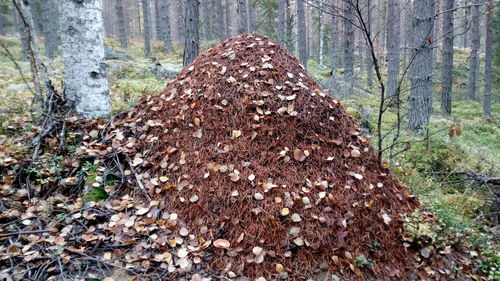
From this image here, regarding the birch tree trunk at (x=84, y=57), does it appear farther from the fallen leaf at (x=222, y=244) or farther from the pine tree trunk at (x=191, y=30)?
the fallen leaf at (x=222, y=244)

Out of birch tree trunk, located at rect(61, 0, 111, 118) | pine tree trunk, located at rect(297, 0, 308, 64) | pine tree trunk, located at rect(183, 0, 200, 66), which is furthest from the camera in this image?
pine tree trunk, located at rect(297, 0, 308, 64)

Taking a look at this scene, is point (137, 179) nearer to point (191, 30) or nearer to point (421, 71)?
point (191, 30)

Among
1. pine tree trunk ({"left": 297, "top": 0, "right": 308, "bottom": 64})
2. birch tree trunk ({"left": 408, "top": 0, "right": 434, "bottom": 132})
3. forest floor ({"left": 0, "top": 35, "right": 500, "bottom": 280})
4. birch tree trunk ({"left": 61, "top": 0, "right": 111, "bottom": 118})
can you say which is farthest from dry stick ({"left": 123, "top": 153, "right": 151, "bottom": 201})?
pine tree trunk ({"left": 297, "top": 0, "right": 308, "bottom": 64})

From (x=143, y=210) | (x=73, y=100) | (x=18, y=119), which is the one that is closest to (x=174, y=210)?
(x=143, y=210)

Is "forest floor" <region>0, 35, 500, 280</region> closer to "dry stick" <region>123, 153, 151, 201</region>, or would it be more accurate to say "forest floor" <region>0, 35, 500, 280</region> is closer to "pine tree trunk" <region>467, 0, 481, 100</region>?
"dry stick" <region>123, 153, 151, 201</region>

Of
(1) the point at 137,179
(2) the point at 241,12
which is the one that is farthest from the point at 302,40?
(1) the point at 137,179

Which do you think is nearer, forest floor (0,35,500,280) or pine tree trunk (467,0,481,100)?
forest floor (0,35,500,280)

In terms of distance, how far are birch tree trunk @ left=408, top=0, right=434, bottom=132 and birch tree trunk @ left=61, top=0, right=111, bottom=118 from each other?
18.8ft

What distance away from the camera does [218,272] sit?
8.16ft

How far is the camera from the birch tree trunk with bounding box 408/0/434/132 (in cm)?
638

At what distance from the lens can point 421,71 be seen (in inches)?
259

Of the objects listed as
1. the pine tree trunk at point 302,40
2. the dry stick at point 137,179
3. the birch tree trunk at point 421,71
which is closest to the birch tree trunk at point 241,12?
the pine tree trunk at point 302,40

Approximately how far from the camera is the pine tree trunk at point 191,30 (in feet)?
20.4

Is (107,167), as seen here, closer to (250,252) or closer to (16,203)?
(16,203)
